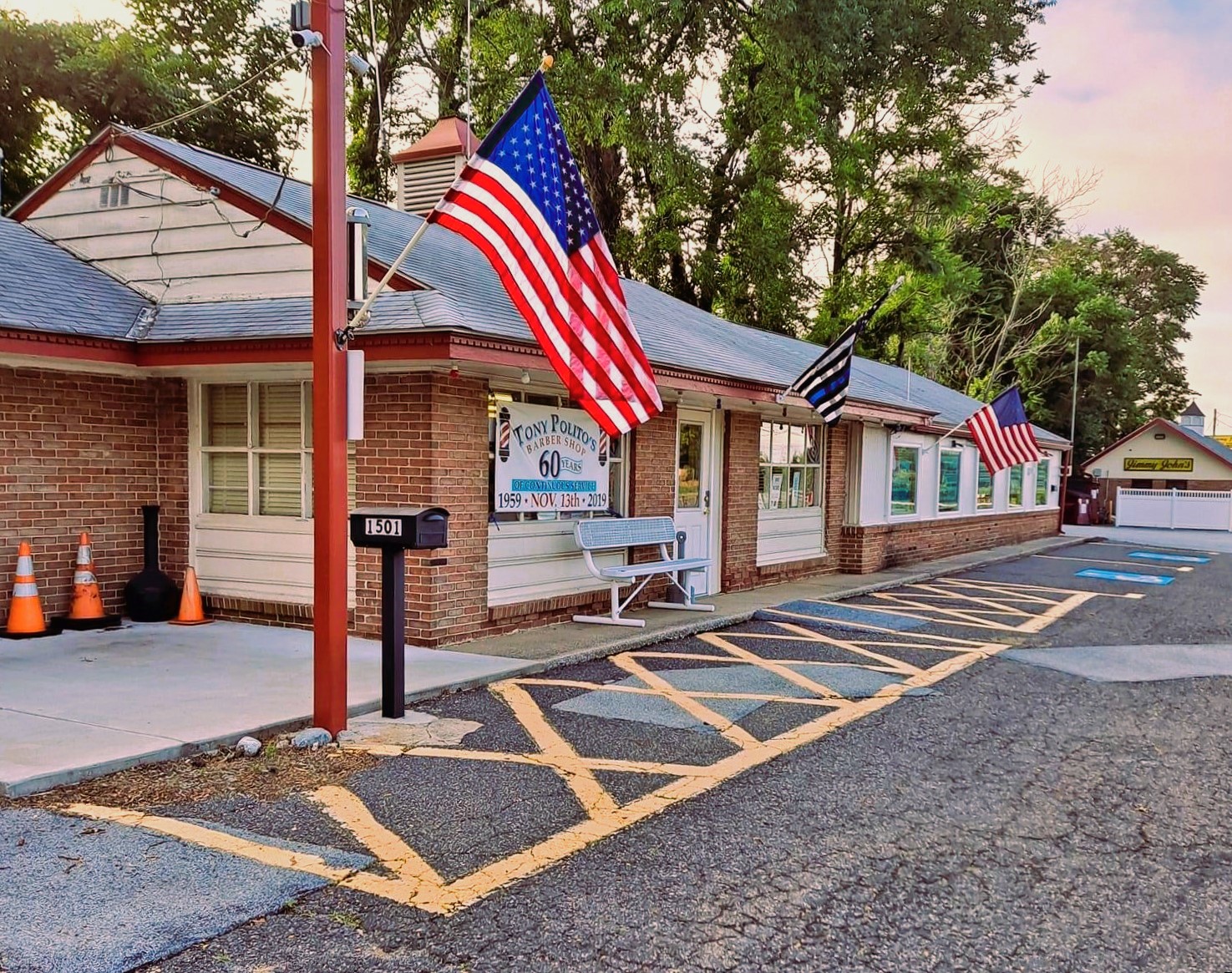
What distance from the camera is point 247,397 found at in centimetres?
921

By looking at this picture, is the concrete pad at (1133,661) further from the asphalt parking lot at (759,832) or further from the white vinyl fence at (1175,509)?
the white vinyl fence at (1175,509)

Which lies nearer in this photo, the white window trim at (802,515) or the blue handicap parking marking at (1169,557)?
the white window trim at (802,515)

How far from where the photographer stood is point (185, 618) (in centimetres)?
902

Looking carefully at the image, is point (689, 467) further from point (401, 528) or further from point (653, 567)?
point (401, 528)

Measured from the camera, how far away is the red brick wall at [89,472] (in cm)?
831

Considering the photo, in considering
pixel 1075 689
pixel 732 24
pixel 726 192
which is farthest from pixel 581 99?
pixel 1075 689

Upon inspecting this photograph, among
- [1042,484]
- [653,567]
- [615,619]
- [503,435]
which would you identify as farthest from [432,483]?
[1042,484]

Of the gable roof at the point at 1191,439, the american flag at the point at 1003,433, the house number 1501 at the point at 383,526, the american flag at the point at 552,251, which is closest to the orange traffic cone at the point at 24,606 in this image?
the house number 1501 at the point at 383,526

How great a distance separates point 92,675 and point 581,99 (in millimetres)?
14795

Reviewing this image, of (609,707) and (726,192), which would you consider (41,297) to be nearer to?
(609,707)

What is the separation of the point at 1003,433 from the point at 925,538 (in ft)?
8.48

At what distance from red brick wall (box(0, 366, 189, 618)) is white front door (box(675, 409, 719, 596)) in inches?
216

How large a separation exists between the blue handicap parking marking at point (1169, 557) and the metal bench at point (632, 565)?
14.6m

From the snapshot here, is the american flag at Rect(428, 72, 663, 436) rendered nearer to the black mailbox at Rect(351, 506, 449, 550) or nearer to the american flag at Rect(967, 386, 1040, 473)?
the black mailbox at Rect(351, 506, 449, 550)
